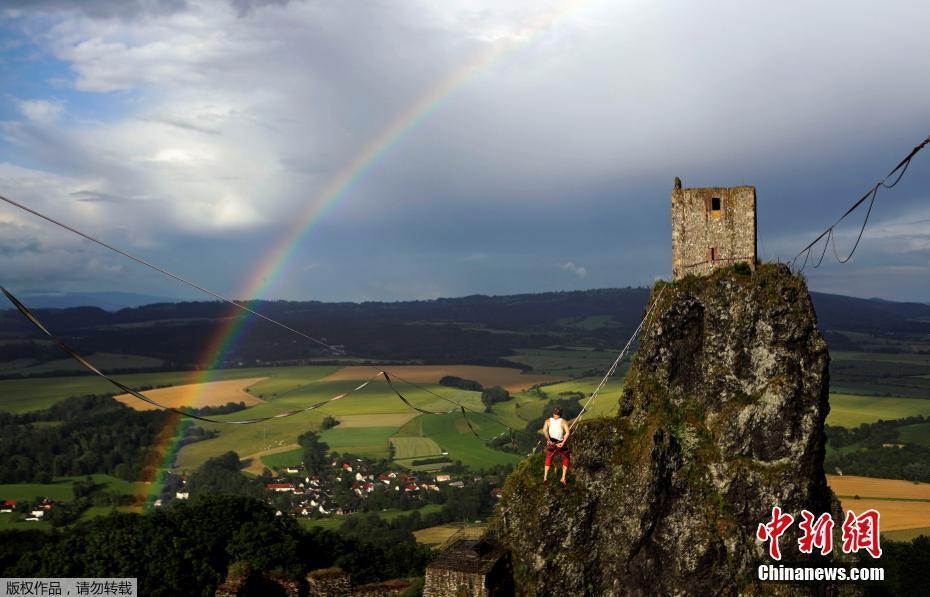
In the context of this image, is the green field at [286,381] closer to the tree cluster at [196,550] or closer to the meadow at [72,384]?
the meadow at [72,384]

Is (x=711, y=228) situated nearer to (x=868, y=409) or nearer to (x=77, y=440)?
(x=868, y=409)

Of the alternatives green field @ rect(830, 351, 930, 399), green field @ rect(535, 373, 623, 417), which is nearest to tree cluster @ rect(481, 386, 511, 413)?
green field @ rect(535, 373, 623, 417)

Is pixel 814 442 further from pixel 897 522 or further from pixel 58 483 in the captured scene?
pixel 58 483

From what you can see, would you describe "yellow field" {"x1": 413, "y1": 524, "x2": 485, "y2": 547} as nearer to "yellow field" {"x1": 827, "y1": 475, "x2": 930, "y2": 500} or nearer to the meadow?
"yellow field" {"x1": 827, "y1": 475, "x2": 930, "y2": 500}

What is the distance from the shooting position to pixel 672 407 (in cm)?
3331

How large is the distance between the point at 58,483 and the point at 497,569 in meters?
96.0

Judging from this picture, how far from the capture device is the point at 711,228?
34.1m

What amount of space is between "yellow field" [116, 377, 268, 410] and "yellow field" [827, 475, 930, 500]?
3982 inches

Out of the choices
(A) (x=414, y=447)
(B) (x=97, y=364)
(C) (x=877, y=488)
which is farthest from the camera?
(B) (x=97, y=364)

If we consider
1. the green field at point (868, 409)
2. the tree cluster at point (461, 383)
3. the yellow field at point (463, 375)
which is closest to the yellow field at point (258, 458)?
the yellow field at point (463, 375)

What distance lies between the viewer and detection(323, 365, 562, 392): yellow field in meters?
174

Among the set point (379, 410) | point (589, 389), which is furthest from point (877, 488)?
point (379, 410)

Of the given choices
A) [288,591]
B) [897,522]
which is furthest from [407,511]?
[288,591]

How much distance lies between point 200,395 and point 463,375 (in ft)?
200
